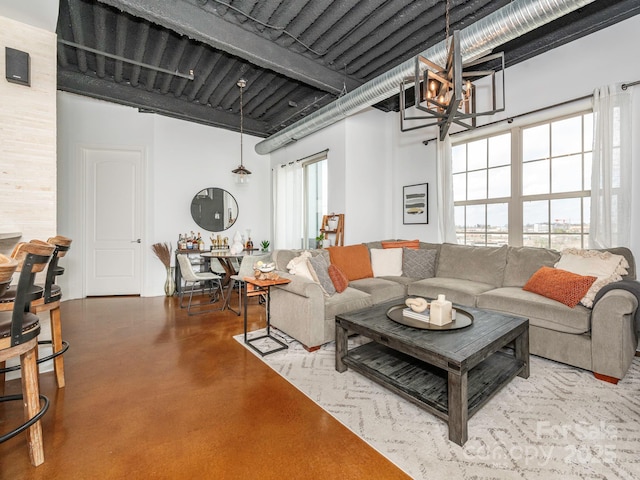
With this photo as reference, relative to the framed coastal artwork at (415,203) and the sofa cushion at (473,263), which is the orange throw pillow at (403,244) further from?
the framed coastal artwork at (415,203)

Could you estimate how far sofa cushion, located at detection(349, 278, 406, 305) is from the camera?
345 centimetres

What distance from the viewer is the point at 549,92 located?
3455 millimetres

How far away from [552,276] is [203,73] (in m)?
4.89

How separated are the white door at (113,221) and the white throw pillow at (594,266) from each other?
19.5ft

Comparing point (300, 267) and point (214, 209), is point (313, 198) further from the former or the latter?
point (300, 267)

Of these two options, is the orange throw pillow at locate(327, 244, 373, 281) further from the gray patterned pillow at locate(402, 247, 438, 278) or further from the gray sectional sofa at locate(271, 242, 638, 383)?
the gray patterned pillow at locate(402, 247, 438, 278)

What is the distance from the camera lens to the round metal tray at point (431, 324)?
214cm

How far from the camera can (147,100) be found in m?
→ 4.91

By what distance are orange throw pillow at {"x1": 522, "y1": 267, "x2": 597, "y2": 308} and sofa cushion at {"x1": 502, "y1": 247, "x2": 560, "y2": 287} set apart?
0.69 ft

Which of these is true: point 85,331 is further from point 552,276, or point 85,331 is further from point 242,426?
point 552,276

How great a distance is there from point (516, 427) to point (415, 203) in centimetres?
358

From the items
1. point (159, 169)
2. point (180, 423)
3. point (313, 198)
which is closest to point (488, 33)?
point (180, 423)

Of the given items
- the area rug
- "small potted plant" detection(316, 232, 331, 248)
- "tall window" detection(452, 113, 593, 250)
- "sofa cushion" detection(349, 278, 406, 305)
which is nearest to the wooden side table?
the area rug

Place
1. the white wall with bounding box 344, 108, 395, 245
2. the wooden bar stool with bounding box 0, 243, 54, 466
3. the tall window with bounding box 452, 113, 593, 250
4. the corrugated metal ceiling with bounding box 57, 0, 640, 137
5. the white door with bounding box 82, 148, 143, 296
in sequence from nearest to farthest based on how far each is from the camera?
the wooden bar stool with bounding box 0, 243, 54, 466 → the corrugated metal ceiling with bounding box 57, 0, 640, 137 → the tall window with bounding box 452, 113, 593, 250 → the white wall with bounding box 344, 108, 395, 245 → the white door with bounding box 82, 148, 143, 296
